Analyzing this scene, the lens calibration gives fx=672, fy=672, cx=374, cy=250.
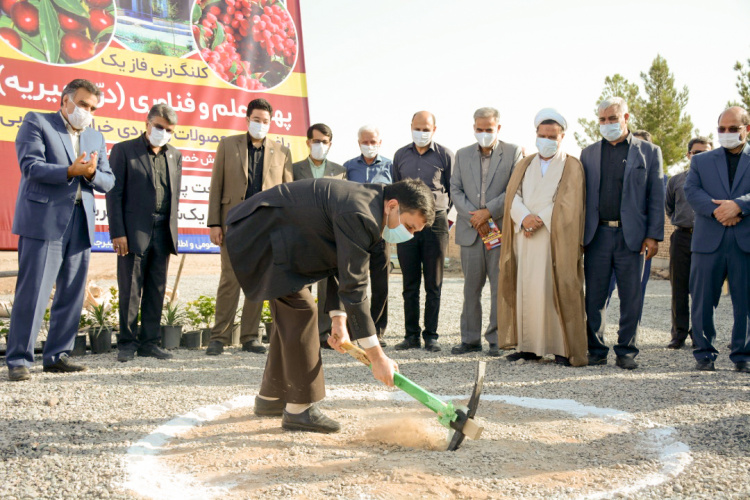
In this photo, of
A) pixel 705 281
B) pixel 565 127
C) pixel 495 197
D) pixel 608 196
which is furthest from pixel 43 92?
pixel 705 281

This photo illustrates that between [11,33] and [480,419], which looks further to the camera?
[11,33]

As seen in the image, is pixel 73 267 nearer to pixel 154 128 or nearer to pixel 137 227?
pixel 137 227

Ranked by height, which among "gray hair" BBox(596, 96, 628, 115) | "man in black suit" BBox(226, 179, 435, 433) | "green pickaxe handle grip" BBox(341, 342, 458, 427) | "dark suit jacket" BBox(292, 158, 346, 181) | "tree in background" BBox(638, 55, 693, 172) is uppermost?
"tree in background" BBox(638, 55, 693, 172)

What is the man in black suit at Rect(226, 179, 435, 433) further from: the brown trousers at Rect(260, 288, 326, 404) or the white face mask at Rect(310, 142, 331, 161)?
the white face mask at Rect(310, 142, 331, 161)

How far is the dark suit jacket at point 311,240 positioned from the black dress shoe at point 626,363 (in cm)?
304

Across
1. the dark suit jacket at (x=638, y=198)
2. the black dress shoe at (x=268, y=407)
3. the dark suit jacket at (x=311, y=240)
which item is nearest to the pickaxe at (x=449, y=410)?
the dark suit jacket at (x=311, y=240)

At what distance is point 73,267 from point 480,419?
334 centimetres

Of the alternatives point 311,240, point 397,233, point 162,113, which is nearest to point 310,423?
point 311,240

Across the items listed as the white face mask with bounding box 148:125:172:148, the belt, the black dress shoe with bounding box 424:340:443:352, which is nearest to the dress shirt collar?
the white face mask with bounding box 148:125:172:148

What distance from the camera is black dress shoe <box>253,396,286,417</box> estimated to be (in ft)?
13.3

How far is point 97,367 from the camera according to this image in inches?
218

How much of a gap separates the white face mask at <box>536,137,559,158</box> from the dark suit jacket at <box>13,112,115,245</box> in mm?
3652

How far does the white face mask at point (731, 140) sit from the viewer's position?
217 inches

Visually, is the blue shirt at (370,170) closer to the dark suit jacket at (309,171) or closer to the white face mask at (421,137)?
the dark suit jacket at (309,171)
